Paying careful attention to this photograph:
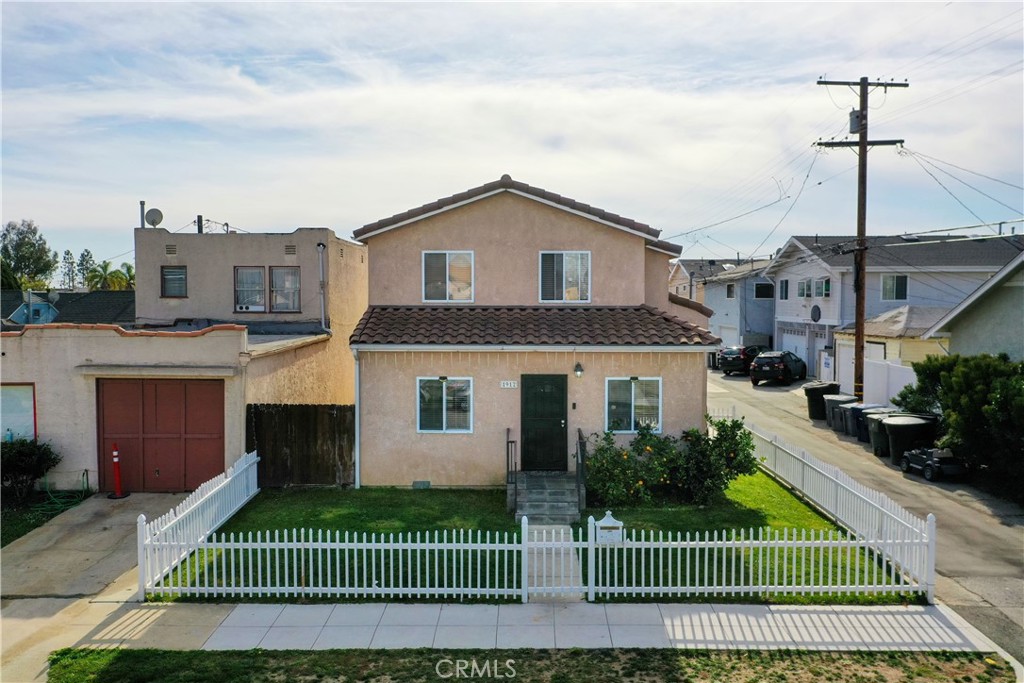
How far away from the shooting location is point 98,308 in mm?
28141

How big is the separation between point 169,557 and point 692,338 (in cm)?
1099

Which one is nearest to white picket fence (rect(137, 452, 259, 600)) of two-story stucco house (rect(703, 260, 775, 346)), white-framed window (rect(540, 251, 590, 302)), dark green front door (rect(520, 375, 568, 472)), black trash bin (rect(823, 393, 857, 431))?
dark green front door (rect(520, 375, 568, 472))

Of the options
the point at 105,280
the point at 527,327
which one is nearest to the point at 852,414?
the point at 527,327

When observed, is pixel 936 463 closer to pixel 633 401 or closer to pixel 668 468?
pixel 668 468

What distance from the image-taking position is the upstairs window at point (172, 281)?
888 inches

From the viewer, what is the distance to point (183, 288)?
22.5 metres

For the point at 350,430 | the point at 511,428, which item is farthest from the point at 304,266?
the point at 511,428

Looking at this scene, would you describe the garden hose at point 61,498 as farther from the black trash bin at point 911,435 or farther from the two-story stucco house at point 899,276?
the two-story stucco house at point 899,276

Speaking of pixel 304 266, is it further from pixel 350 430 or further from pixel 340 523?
pixel 340 523

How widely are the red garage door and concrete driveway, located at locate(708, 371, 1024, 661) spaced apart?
555 inches

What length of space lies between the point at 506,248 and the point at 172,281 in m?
11.1

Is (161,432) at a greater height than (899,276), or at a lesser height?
lesser

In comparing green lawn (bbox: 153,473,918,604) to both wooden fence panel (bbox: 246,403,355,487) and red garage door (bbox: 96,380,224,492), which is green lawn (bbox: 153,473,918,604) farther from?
red garage door (bbox: 96,380,224,492)

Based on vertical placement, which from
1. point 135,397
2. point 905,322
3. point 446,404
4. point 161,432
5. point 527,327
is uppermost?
point 905,322
